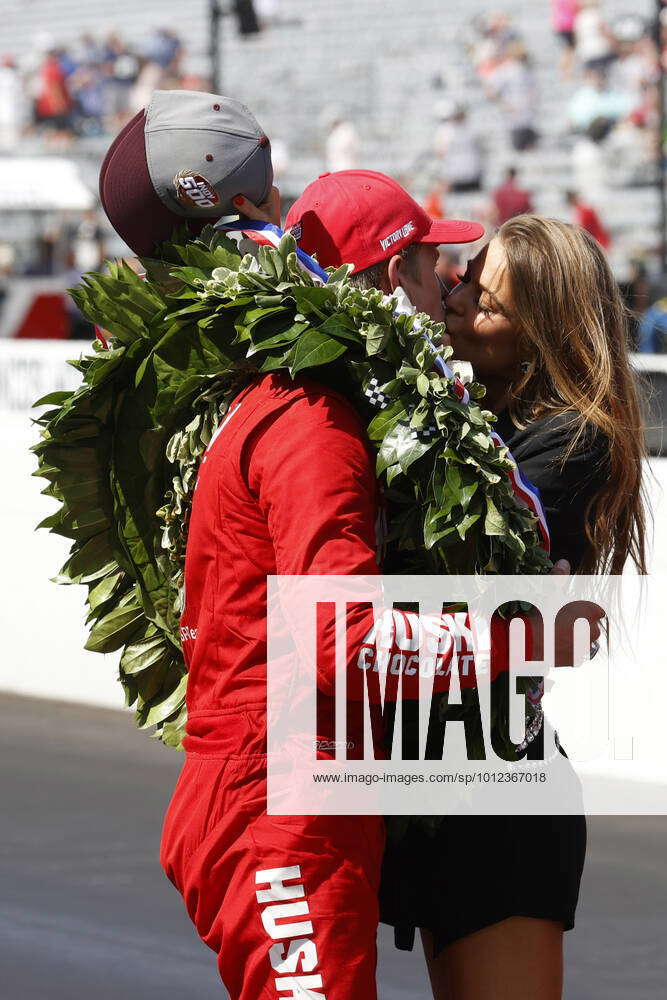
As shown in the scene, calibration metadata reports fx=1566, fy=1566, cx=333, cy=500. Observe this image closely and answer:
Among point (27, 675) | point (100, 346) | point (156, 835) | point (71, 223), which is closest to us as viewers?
point (100, 346)

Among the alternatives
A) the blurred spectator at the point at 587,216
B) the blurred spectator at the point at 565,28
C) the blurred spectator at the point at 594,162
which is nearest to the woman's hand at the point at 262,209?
the blurred spectator at the point at 587,216

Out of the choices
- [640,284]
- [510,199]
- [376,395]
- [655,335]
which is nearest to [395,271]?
[376,395]

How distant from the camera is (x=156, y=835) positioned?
18.8 ft

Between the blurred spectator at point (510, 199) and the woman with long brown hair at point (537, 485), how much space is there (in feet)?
45.4

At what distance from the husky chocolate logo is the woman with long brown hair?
455 millimetres

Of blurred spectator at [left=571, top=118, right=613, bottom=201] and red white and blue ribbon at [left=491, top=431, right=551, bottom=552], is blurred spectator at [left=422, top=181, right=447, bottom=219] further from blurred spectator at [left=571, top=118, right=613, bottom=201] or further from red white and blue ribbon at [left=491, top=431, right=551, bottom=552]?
red white and blue ribbon at [left=491, top=431, right=551, bottom=552]

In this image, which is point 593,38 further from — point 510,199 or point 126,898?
point 126,898

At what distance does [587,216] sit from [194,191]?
47.7 feet

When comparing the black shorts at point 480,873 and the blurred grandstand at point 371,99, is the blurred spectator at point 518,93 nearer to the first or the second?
the blurred grandstand at point 371,99

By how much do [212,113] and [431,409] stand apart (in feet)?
2.02

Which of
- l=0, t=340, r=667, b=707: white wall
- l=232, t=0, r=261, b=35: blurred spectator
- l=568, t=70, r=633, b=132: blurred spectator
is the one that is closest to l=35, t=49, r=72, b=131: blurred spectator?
l=568, t=70, r=633, b=132: blurred spectator

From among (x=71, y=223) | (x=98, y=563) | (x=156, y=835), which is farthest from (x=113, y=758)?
(x=71, y=223)

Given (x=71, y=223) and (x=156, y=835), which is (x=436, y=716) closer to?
(x=156, y=835)

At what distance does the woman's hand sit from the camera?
2.39m
